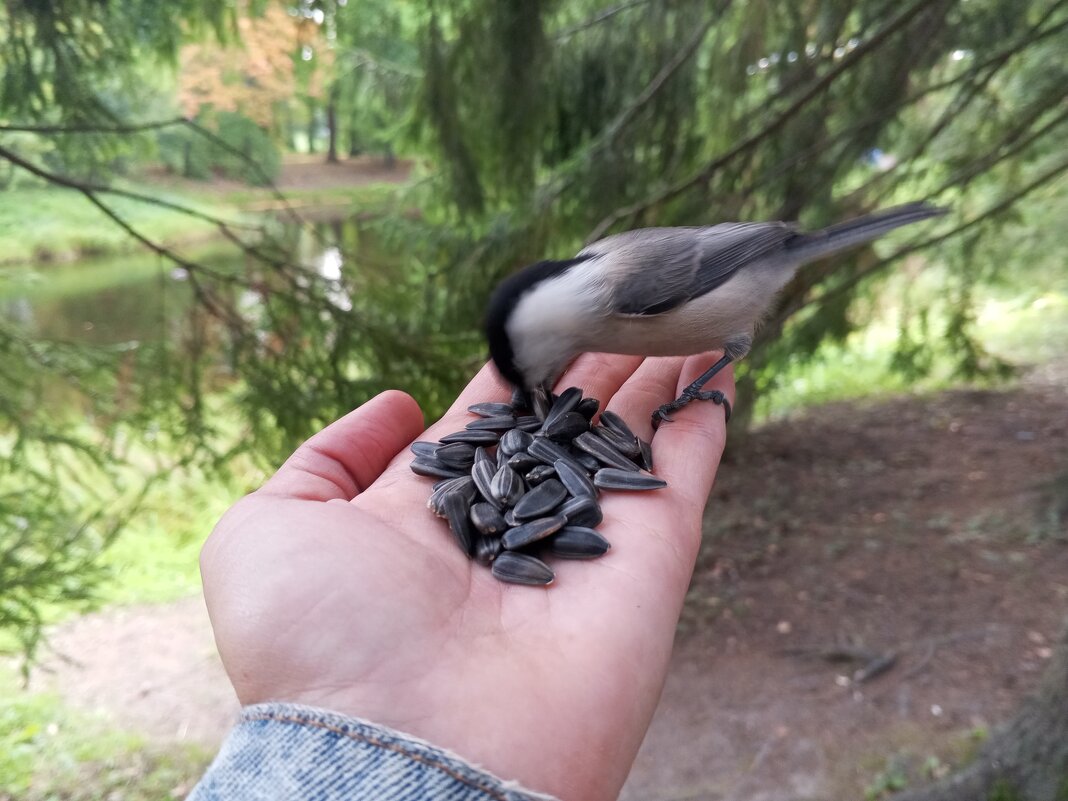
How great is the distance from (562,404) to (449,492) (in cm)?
46

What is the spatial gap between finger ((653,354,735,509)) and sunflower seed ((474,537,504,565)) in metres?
0.41

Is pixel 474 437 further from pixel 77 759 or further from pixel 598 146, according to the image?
pixel 77 759

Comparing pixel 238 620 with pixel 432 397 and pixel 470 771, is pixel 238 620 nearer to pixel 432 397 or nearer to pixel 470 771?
pixel 470 771

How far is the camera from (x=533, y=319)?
1.57m

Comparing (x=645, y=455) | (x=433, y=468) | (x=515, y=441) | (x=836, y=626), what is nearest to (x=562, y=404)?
(x=515, y=441)

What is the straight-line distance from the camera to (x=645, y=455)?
1655 mm

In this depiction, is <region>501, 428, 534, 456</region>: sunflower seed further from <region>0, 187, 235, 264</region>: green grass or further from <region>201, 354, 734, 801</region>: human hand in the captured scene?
<region>0, 187, 235, 264</region>: green grass

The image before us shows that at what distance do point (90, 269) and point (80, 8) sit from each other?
11.4 feet

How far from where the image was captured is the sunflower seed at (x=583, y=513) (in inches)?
57.2

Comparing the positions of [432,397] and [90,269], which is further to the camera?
[90,269]

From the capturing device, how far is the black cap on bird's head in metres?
1.56

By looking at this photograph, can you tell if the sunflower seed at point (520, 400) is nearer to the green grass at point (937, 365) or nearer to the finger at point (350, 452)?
the finger at point (350, 452)

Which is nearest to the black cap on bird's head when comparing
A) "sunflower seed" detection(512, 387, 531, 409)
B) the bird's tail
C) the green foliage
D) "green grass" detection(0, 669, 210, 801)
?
"sunflower seed" detection(512, 387, 531, 409)

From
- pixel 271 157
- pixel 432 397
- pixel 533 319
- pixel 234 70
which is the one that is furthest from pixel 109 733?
pixel 271 157
